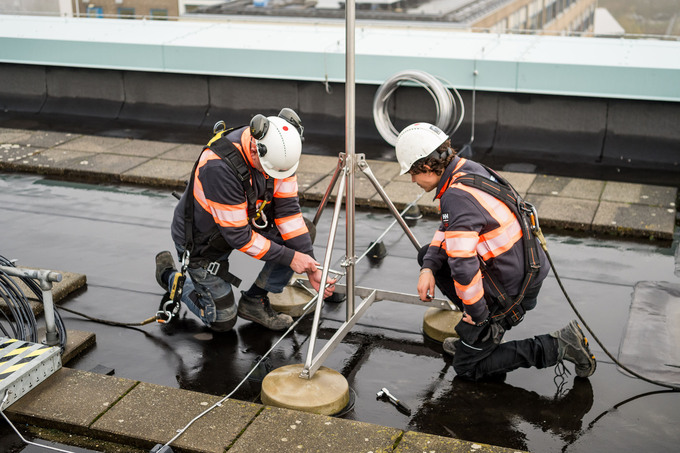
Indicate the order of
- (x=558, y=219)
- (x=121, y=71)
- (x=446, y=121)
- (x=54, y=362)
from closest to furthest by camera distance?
1. (x=54, y=362)
2. (x=558, y=219)
3. (x=446, y=121)
4. (x=121, y=71)

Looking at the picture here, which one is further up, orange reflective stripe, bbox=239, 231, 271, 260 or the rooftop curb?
orange reflective stripe, bbox=239, 231, 271, 260

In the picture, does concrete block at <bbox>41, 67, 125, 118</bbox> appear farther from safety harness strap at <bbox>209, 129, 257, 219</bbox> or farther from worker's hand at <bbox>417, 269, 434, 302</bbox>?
worker's hand at <bbox>417, 269, 434, 302</bbox>

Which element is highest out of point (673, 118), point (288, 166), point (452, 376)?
point (288, 166)

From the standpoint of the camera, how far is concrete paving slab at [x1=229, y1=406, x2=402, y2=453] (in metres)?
3.83

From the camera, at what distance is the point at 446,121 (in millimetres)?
8570

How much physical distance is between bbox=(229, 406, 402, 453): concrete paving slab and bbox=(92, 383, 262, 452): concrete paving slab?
10cm

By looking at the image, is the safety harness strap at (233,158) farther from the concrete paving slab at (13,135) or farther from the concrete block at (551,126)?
the concrete paving slab at (13,135)

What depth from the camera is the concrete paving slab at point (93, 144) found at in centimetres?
926

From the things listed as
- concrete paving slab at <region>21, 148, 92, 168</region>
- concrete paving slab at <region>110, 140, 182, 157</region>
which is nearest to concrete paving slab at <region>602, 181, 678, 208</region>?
concrete paving slab at <region>110, 140, 182, 157</region>

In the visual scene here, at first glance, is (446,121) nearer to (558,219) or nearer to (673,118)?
(558,219)

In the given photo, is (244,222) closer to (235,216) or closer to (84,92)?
(235,216)

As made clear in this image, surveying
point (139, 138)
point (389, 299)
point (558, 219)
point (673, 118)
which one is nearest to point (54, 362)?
point (389, 299)

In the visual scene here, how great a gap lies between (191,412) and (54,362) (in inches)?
37.5

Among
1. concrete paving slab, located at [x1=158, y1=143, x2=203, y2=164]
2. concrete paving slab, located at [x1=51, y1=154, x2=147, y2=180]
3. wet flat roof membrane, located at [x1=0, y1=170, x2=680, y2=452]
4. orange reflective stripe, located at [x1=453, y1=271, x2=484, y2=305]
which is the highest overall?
orange reflective stripe, located at [x1=453, y1=271, x2=484, y2=305]
